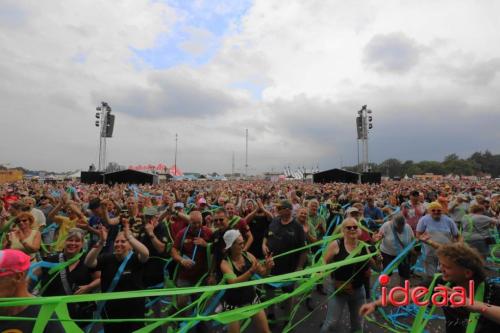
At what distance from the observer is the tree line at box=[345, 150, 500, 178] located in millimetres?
93425

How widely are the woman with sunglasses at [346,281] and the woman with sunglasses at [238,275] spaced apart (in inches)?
29.2

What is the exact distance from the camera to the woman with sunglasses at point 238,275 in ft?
9.43

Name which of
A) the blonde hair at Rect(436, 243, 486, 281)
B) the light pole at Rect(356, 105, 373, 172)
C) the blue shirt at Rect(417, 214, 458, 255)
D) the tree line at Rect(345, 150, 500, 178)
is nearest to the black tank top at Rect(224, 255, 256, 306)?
the blonde hair at Rect(436, 243, 486, 281)

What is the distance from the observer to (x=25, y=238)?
3.85 metres

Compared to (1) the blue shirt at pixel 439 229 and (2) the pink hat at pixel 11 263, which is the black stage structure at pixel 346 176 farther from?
(2) the pink hat at pixel 11 263

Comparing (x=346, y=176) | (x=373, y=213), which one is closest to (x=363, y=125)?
(x=346, y=176)

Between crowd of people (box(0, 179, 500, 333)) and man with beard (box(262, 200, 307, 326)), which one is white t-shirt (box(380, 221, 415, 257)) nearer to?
crowd of people (box(0, 179, 500, 333))

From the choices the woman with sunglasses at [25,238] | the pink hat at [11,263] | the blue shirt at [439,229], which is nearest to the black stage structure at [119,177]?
the woman with sunglasses at [25,238]

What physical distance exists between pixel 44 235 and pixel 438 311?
687cm

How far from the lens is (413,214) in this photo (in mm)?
6348

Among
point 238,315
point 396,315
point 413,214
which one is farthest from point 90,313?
point 413,214

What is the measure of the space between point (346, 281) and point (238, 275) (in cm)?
119

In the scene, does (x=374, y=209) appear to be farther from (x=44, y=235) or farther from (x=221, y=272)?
(x=44, y=235)

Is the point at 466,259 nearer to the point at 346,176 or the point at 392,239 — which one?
the point at 392,239
